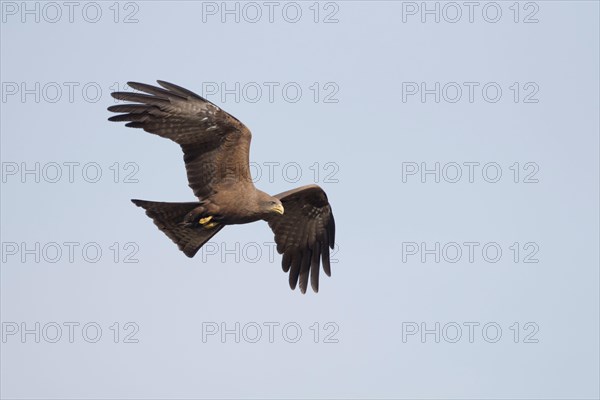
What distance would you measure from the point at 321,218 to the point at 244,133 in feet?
12.5

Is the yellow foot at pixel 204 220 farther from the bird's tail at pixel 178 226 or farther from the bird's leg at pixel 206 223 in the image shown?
the bird's tail at pixel 178 226

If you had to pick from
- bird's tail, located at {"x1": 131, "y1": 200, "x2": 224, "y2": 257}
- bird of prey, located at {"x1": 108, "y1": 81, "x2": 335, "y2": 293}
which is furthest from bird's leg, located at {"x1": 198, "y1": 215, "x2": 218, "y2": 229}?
bird's tail, located at {"x1": 131, "y1": 200, "x2": 224, "y2": 257}

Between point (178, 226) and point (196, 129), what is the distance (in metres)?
1.89

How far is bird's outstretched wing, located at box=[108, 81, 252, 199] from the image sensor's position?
19.2 metres

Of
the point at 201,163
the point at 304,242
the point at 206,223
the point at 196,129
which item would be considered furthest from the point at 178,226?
the point at 304,242

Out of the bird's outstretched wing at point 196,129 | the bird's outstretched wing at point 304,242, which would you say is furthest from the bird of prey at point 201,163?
the bird's outstretched wing at point 304,242

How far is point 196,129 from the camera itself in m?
19.6

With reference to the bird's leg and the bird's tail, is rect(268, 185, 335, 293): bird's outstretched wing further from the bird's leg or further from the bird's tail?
the bird's leg

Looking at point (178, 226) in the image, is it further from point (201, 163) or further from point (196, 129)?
point (196, 129)

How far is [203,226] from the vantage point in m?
20.4

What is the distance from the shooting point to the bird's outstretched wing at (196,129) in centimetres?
1920

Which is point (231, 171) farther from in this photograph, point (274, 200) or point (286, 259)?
point (286, 259)

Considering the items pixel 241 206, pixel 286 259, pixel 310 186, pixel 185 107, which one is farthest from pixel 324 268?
pixel 185 107

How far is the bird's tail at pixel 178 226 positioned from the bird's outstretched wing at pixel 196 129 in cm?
46
